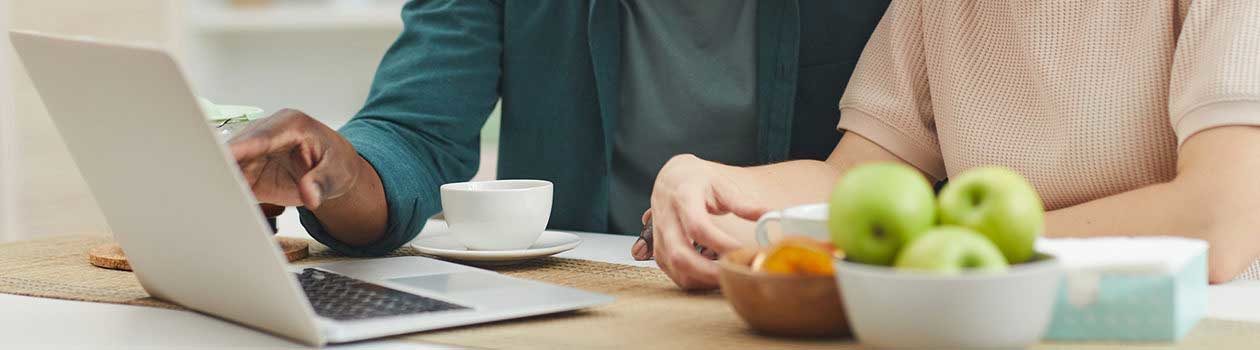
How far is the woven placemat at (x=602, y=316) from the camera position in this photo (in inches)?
29.8

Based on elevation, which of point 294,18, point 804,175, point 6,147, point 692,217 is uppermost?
point 692,217

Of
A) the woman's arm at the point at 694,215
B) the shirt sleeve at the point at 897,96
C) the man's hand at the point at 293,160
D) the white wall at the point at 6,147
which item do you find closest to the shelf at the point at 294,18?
the white wall at the point at 6,147

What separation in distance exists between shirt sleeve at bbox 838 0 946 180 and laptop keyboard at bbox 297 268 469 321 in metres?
0.63

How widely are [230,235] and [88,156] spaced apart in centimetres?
19

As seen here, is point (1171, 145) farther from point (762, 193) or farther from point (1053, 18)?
point (762, 193)

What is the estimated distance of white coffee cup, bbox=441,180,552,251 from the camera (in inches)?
43.0

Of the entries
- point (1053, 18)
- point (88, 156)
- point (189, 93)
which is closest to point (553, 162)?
point (1053, 18)

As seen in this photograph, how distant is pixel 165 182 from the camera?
31.7 inches

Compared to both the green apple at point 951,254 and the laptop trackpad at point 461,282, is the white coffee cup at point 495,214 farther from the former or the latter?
the green apple at point 951,254

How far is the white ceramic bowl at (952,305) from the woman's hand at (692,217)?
24 centimetres

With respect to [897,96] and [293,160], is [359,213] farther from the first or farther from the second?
[897,96]

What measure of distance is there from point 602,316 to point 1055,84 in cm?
62

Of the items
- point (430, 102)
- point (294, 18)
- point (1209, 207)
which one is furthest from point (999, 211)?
point (294, 18)

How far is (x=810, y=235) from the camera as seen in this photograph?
831 mm
